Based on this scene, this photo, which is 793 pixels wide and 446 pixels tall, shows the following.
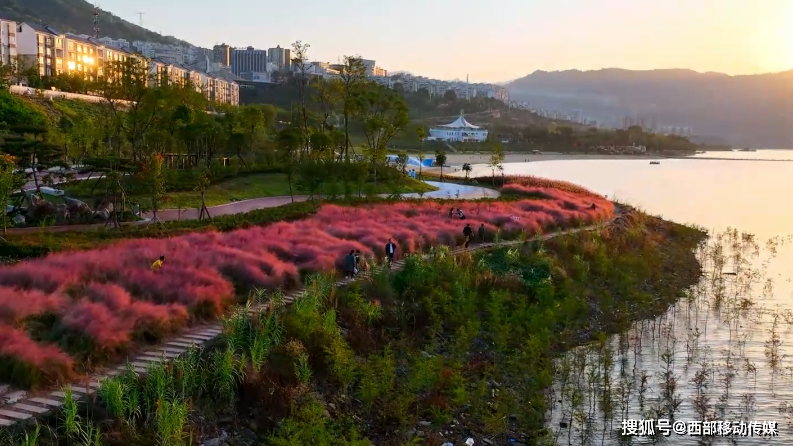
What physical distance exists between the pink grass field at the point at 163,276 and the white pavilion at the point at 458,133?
11017cm

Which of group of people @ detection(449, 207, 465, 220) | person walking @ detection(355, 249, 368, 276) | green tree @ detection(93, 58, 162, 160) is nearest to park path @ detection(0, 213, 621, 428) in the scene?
person walking @ detection(355, 249, 368, 276)

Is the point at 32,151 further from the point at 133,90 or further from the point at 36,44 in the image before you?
the point at 36,44

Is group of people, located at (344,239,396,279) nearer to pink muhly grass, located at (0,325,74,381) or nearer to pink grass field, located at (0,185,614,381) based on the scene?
pink grass field, located at (0,185,614,381)

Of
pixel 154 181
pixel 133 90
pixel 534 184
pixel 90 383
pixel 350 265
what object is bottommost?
pixel 90 383

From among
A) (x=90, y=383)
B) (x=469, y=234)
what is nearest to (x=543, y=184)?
(x=469, y=234)

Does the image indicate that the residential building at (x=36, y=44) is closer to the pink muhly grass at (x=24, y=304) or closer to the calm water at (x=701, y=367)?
the pink muhly grass at (x=24, y=304)

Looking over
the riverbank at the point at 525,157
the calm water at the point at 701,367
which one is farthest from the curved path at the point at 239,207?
the riverbank at the point at 525,157

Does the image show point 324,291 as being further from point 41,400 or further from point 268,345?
point 41,400

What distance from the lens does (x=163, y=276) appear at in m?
13.8

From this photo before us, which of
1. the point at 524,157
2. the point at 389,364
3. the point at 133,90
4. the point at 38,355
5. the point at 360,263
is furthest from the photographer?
the point at 524,157

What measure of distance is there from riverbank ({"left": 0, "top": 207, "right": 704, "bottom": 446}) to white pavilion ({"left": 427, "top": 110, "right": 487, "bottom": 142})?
11220 cm

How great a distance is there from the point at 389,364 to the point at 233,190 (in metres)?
23.7

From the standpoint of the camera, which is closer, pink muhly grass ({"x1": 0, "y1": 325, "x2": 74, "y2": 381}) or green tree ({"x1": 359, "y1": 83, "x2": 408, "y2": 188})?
pink muhly grass ({"x1": 0, "y1": 325, "x2": 74, "y2": 381})

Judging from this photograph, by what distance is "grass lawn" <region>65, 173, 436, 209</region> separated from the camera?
28.4 meters
